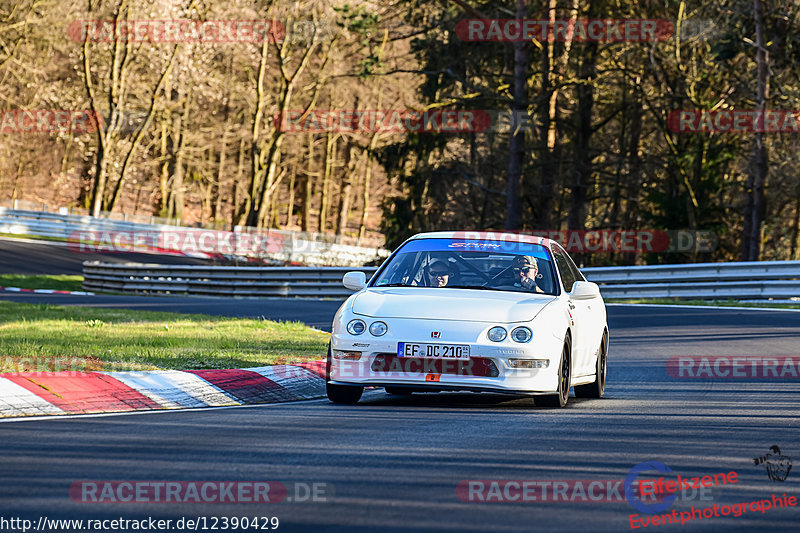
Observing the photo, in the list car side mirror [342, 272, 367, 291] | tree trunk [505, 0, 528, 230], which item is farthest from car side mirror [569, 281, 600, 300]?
tree trunk [505, 0, 528, 230]

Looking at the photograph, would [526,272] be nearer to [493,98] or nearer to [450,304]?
[450,304]

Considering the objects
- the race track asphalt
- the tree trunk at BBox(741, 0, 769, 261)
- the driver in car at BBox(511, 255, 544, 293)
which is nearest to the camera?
the race track asphalt

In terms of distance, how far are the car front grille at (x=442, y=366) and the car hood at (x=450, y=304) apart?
13.5 inches

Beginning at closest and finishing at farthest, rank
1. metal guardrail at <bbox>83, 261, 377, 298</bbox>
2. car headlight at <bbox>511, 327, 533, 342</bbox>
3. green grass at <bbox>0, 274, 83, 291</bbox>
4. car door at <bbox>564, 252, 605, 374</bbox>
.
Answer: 1. car headlight at <bbox>511, 327, 533, 342</bbox>
2. car door at <bbox>564, 252, 605, 374</bbox>
3. metal guardrail at <bbox>83, 261, 377, 298</bbox>
4. green grass at <bbox>0, 274, 83, 291</bbox>

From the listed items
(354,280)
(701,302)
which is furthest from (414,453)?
(701,302)

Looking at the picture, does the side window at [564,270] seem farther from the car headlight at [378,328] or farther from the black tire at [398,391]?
the car headlight at [378,328]

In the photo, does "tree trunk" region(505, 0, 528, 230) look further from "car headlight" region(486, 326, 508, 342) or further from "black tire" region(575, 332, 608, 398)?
"car headlight" region(486, 326, 508, 342)

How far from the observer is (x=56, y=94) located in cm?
5803

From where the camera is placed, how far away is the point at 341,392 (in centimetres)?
980

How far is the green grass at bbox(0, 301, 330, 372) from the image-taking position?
1108 cm

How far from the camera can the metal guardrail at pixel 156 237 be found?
1925 inches

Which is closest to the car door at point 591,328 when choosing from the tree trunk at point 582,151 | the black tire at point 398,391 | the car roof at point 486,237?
the car roof at point 486,237

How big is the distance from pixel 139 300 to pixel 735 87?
21102 mm

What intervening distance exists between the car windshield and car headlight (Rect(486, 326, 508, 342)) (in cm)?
102
